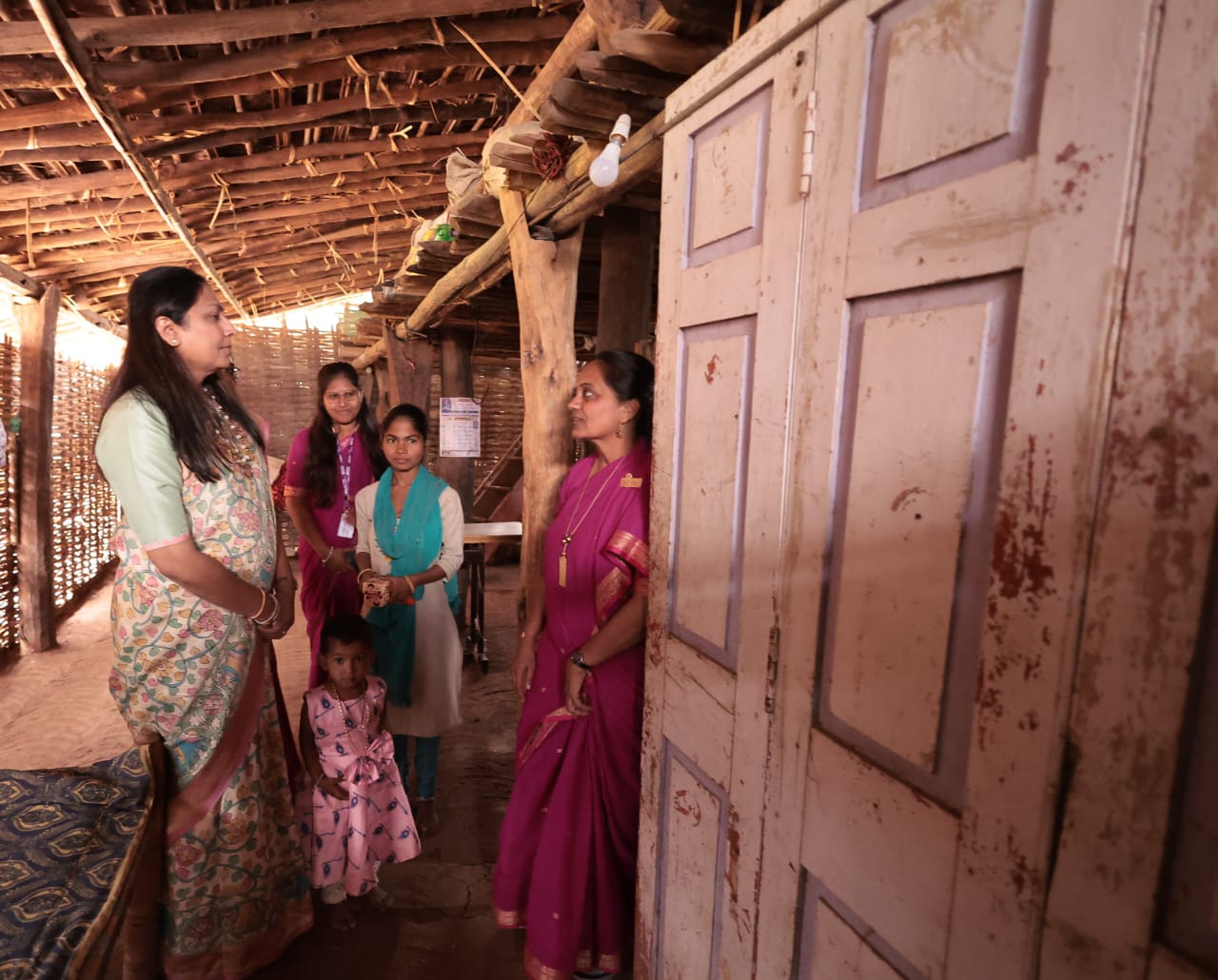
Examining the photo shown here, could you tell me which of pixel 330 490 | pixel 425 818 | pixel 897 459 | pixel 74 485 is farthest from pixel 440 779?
pixel 74 485

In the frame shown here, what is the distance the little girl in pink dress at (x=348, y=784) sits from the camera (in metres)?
2.25

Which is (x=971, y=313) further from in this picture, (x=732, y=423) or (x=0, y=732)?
(x=0, y=732)

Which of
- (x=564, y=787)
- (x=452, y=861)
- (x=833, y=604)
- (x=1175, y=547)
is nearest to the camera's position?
(x=1175, y=547)

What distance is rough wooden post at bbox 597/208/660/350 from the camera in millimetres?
2793

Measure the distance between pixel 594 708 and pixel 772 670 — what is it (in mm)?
937

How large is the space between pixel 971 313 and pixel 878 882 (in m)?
0.86

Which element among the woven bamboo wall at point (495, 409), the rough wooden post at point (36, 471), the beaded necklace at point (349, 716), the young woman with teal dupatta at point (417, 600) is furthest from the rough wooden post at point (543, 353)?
the woven bamboo wall at point (495, 409)

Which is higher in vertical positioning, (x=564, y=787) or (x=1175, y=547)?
(x=1175, y=547)

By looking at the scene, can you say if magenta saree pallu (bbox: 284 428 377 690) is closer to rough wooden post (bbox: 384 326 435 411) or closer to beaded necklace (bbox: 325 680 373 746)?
beaded necklace (bbox: 325 680 373 746)

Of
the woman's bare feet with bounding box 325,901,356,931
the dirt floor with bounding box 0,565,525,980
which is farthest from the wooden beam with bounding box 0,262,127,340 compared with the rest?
the woman's bare feet with bounding box 325,901,356,931

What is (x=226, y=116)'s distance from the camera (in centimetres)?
366

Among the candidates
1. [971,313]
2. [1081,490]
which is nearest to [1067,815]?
[1081,490]

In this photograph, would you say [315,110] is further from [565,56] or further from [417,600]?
[417,600]

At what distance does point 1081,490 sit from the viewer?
731mm
